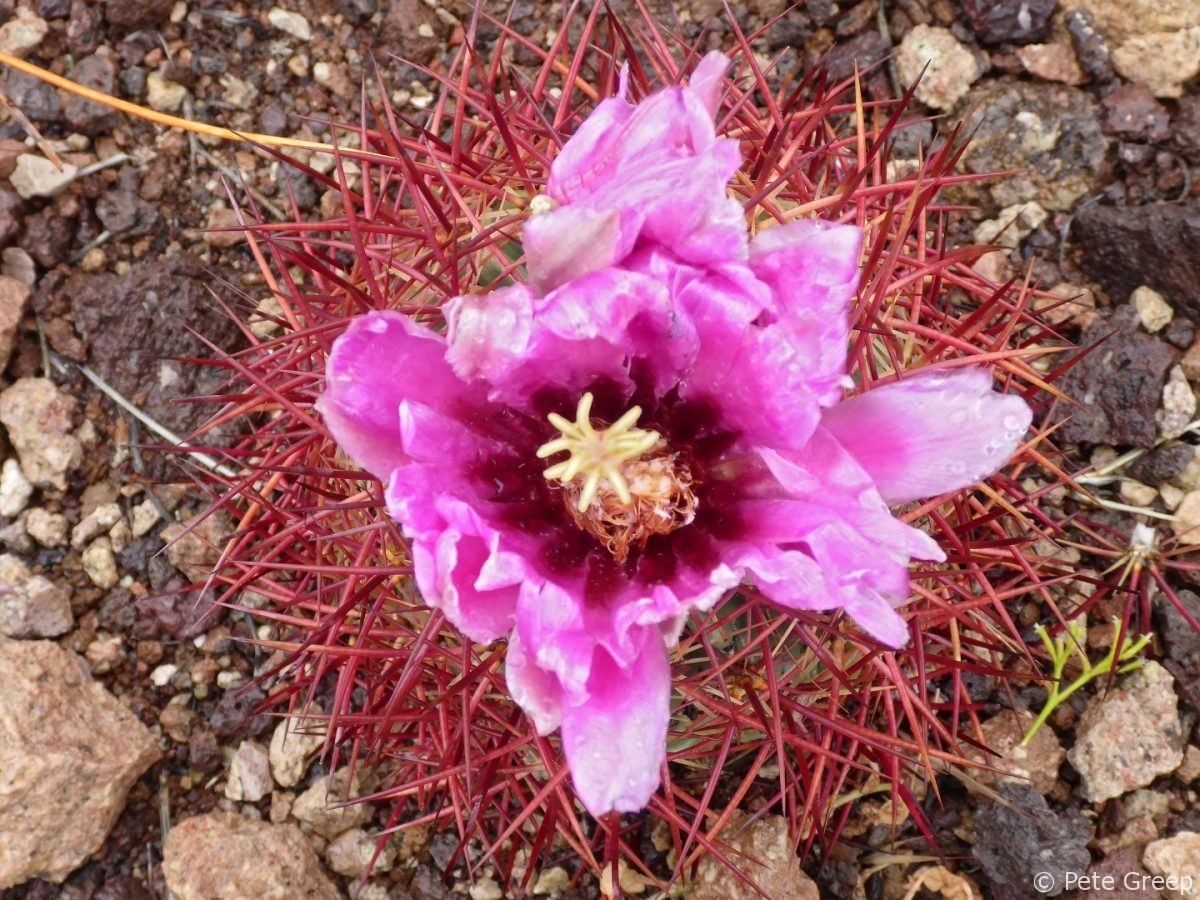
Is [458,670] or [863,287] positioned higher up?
[863,287]

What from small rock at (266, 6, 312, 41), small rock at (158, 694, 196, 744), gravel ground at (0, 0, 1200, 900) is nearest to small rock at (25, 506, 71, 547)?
gravel ground at (0, 0, 1200, 900)

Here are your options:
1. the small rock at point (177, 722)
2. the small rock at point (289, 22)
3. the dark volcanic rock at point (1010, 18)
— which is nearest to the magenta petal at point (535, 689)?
the small rock at point (177, 722)

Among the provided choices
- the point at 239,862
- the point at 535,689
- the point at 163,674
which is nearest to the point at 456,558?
the point at 535,689

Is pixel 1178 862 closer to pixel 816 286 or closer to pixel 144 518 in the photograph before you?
pixel 816 286

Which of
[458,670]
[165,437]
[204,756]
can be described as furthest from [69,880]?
[458,670]

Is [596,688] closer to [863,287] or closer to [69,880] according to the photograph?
[863,287]

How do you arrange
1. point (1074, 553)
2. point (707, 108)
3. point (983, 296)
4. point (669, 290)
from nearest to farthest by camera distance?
point (669, 290) → point (707, 108) → point (983, 296) → point (1074, 553)
